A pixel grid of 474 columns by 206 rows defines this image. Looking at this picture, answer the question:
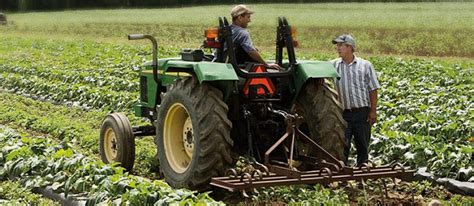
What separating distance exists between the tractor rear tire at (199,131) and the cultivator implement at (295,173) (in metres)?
0.22

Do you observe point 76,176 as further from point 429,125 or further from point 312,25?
point 312,25

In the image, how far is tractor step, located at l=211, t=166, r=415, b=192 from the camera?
6.45 m

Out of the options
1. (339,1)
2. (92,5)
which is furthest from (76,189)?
(92,5)

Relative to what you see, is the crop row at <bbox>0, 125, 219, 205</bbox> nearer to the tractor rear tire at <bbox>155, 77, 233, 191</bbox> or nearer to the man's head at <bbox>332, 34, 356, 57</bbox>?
the tractor rear tire at <bbox>155, 77, 233, 191</bbox>

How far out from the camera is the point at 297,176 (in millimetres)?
6582

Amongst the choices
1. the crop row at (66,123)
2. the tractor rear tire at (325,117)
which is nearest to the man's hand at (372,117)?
the tractor rear tire at (325,117)

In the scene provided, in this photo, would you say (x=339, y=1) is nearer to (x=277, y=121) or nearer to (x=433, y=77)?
(x=433, y=77)

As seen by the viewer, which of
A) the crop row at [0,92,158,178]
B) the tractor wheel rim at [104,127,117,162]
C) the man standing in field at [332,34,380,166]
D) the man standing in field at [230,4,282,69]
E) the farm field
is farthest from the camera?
the crop row at [0,92,158,178]

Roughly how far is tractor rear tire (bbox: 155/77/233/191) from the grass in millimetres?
16913

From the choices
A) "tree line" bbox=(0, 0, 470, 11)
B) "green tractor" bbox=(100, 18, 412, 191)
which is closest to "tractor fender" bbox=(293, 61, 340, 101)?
"green tractor" bbox=(100, 18, 412, 191)

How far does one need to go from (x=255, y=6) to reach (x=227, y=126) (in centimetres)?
5650

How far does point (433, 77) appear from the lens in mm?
16094

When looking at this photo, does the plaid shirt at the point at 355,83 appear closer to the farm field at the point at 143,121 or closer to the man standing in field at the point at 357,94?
the man standing in field at the point at 357,94

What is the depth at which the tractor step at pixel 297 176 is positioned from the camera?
6449mm
